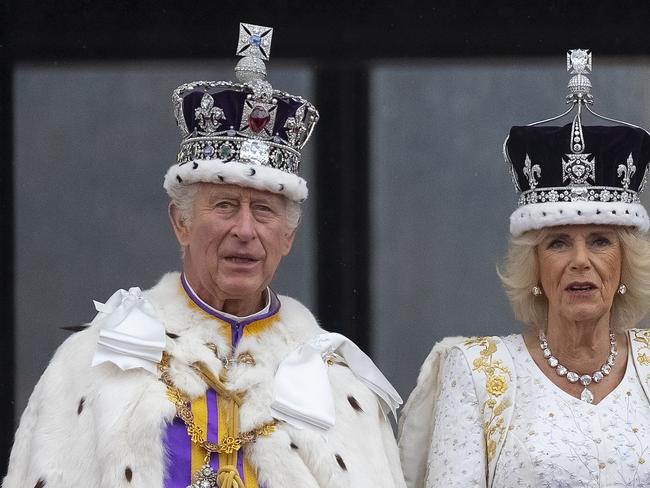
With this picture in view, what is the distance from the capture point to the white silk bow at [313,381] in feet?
13.4

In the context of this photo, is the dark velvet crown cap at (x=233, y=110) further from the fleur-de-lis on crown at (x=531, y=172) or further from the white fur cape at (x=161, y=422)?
the fleur-de-lis on crown at (x=531, y=172)

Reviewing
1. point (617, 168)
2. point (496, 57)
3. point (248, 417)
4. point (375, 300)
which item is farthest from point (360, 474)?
point (496, 57)

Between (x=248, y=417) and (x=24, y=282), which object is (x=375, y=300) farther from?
(x=248, y=417)

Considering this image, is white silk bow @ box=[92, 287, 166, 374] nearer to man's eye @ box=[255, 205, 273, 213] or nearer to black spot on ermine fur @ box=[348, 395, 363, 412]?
man's eye @ box=[255, 205, 273, 213]

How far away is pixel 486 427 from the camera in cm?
443

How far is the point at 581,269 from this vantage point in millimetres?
4418

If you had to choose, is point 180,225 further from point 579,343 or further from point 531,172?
point 579,343

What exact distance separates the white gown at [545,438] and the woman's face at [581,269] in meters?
0.24

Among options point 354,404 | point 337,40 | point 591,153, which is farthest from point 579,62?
point 337,40

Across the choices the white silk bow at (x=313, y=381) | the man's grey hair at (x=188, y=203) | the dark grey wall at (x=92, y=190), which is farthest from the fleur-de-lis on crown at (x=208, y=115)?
the dark grey wall at (x=92, y=190)

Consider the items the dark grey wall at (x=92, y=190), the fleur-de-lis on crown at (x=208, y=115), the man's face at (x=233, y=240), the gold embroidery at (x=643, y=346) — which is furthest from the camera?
the dark grey wall at (x=92, y=190)

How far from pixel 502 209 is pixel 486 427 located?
78.8 inches

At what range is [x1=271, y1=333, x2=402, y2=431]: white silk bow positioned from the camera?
13.4ft

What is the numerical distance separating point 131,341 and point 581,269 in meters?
1.44
